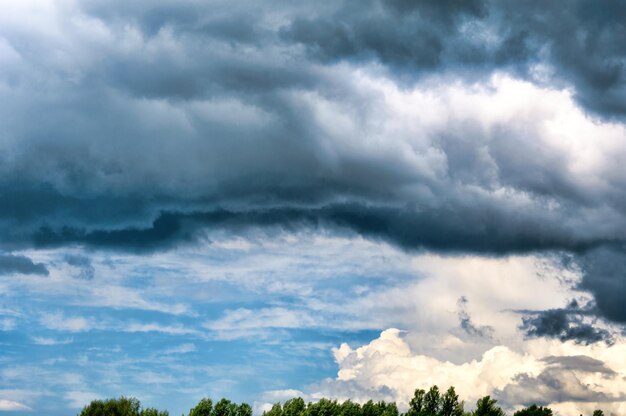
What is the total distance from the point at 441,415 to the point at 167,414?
5211 centimetres

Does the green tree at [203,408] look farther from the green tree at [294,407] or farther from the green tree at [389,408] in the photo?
the green tree at [389,408]

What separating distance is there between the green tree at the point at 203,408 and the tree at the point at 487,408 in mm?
53510

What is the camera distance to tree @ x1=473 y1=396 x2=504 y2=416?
148m

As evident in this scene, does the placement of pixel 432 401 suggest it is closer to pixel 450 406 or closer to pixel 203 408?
A: pixel 450 406

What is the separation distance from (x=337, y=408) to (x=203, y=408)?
2687cm

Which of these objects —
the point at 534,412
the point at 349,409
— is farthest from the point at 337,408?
the point at 534,412

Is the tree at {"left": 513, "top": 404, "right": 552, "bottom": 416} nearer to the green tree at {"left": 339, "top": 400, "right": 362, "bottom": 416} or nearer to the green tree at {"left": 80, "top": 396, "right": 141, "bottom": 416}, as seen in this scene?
the green tree at {"left": 339, "top": 400, "right": 362, "bottom": 416}

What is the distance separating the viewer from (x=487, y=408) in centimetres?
14800

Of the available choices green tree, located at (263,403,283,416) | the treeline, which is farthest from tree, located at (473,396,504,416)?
A: green tree, located at (263,403,283,416)

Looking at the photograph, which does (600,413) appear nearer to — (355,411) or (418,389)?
(418,389)

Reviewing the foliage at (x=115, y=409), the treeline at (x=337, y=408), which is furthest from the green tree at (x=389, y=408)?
the foliage at (x=115, y=409)

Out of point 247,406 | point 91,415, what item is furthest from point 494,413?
point 91,415

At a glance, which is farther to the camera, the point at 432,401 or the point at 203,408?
the point at 432,401

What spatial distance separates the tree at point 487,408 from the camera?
14750cm
